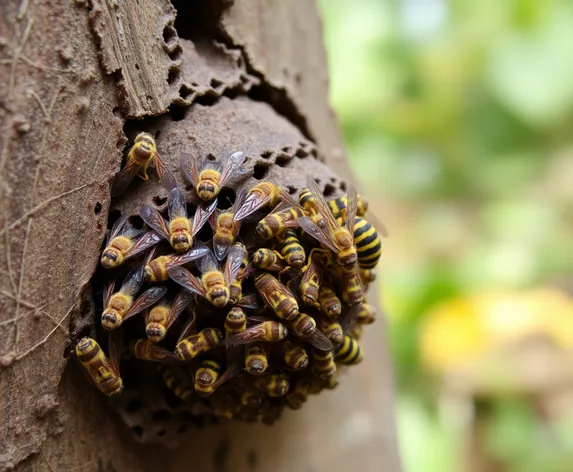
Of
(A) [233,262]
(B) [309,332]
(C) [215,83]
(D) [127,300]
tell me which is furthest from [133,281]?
(C) [215,83]

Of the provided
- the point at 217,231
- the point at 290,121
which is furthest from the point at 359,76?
the point at 217,231

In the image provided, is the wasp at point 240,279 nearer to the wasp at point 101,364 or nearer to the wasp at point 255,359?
the wasp at point 255,359

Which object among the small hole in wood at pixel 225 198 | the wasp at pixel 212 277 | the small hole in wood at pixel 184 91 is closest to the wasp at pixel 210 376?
the wasp at pixel 212 277

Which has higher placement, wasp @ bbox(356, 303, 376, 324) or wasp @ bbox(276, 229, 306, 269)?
wasp @ bbox(276, 229, 306, 269)

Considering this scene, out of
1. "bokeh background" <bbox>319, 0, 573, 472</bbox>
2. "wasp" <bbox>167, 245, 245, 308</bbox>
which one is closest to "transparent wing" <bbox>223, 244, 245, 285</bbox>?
"wasp" <bbox>167, 245, 245, 308</bbox>

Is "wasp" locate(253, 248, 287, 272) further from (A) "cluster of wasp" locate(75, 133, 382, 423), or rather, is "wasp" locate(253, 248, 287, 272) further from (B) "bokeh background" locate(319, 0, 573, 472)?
(B) "bokeh background" locate(319, 0, 573, 472)
